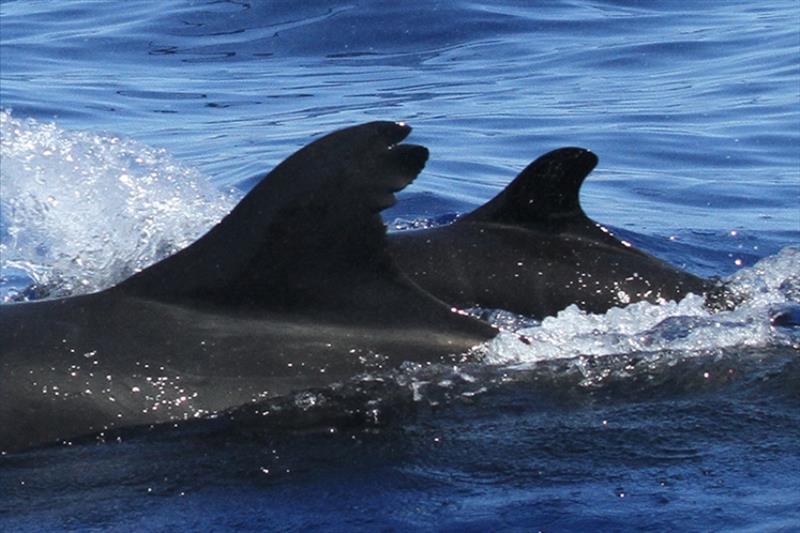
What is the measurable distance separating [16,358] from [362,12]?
14.3 m

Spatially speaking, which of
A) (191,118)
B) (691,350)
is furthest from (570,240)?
(191,118)

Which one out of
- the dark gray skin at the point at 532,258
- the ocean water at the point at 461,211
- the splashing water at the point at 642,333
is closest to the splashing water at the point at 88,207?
the ocean water at the point at 461,211

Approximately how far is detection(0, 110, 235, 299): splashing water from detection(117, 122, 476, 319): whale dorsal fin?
8.81 ft

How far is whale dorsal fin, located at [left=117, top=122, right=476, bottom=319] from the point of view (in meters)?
5.53

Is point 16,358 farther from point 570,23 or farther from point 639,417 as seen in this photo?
point 570,23

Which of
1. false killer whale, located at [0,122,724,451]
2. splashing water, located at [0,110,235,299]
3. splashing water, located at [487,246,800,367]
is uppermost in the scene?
false killer whale, located at [0,122,724,451]

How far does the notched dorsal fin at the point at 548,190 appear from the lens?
275 inches

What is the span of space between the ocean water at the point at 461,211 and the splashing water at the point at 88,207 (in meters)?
0.03

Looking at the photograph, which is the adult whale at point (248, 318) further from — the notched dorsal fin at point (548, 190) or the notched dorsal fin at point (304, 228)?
the notched dorsal fin at point (548, 190)

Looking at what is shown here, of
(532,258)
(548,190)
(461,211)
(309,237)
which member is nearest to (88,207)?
(461,211)

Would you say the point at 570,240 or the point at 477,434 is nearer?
the point at 477,434

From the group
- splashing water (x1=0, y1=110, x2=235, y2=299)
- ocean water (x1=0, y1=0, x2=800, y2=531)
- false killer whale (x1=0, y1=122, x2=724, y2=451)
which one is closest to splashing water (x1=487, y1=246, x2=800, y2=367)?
ocean water (x1=0, y1=0, x2=800, y2=531)

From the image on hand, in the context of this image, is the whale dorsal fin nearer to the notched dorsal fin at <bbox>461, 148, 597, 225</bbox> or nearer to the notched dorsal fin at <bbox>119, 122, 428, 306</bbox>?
the notched dorsal fin at <bbox>119, 122, 428, 306</bbox>

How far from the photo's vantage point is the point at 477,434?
5473mm
